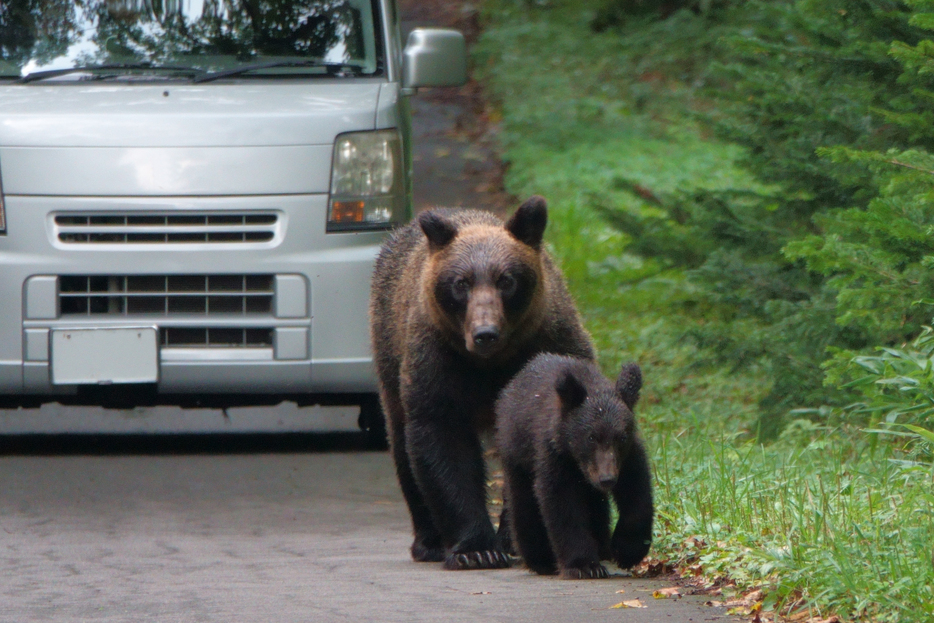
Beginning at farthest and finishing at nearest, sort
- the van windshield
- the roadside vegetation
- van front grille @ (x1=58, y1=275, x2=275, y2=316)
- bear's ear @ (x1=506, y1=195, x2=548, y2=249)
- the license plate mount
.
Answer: the van windshield, van front grille @ (x1=58, y1=275, x2=275, y2=316), the license plate mount, bear's ear @ (x1=506, y1=195, x2=548, y2=249), the roadside vegetation

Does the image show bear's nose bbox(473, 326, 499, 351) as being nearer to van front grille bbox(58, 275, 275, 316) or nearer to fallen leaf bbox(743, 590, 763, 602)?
fallen leaf bbox(743, 590, 763, 602)

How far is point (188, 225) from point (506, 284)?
287cm

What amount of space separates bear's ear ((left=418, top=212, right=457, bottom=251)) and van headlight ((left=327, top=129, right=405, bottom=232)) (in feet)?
7.43

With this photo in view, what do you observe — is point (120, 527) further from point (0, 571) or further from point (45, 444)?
point (45, 444)

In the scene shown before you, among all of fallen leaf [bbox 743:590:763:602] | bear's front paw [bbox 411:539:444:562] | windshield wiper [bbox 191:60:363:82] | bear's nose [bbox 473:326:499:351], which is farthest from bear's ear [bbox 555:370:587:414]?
windshield wiper [bbox 191:60:363:82]

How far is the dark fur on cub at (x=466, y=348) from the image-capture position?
5793 mm

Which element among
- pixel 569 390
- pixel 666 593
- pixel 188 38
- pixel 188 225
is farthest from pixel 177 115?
pixel 666 593

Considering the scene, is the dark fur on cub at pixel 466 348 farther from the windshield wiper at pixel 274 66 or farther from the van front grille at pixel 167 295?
the windshield wiper at pixel 274 66

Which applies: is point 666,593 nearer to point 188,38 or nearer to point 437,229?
point 437,229

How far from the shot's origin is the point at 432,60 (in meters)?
8.70

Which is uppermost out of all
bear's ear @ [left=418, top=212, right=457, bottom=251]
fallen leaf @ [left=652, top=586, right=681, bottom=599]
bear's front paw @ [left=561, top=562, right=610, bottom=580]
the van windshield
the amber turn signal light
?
the van windshield

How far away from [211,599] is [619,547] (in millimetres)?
1405

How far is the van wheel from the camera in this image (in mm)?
8984

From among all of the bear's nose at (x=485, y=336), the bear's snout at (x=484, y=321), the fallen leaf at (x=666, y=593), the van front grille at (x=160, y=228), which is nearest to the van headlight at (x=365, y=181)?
the van front grille at (x=160, y=228)
